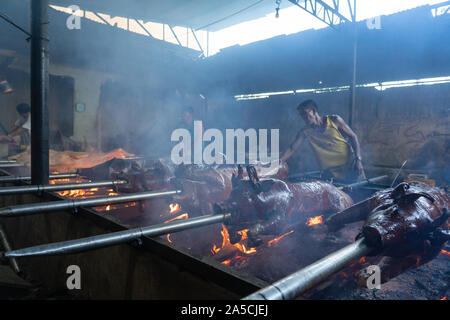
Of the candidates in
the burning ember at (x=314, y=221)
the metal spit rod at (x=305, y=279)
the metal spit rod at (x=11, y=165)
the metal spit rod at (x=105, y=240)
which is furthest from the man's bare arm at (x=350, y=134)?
the metal spit rod at (x=11, y=165)

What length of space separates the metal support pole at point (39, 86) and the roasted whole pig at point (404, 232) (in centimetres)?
389

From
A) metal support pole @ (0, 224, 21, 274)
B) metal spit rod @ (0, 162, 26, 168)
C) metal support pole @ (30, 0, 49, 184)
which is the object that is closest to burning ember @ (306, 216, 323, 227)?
metal support pole @ (30, 0, 49, 184)

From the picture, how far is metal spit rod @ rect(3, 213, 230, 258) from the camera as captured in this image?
135 centimetres

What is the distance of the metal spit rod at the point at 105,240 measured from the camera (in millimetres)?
1351

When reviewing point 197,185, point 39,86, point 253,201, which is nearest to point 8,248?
point 39,86

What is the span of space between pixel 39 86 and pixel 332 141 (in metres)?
4.67

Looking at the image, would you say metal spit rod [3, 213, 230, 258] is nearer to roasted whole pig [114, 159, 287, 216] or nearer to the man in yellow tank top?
roasted whole pig [114, 159, 287, 216]

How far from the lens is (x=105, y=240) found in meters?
1.57

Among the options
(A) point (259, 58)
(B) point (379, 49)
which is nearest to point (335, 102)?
(B) point (379, 49)

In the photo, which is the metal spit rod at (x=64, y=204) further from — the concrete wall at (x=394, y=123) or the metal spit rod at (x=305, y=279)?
the concrete wall at (x=394, y=123)

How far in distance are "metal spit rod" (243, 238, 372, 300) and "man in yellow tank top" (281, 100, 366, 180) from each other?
3664mm

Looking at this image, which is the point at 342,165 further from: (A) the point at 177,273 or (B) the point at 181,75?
(B) the point at 181,75

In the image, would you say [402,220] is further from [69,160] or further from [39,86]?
[69,160]

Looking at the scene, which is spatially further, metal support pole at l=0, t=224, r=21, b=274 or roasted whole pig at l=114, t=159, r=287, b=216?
metal support pole at l=0, t=224, r=21, b=274
